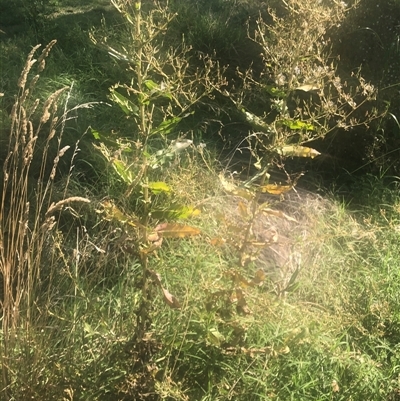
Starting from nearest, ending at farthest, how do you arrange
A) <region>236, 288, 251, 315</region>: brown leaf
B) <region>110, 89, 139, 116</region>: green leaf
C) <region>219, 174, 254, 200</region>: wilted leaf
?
<region>110, 89, 139, 116</region>: green leaf, <region>219, 174, 254, 200</region>: wilted leaf, <region>236, 288, 251, 315</region>: brown leaf

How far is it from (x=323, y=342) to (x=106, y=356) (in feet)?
3.19

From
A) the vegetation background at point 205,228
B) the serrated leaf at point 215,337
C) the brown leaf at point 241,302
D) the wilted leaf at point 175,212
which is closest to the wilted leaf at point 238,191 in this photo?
the vegetation background at point 205,228

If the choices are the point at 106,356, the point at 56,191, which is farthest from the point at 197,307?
the point at 56,191

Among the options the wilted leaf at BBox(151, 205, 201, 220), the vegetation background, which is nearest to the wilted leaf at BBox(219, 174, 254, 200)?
the vegetation background

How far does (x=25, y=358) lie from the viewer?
2.42 meters

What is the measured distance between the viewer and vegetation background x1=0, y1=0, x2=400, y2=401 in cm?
232

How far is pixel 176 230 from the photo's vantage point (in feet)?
7.54

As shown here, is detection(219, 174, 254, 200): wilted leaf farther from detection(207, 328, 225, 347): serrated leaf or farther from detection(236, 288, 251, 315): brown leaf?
detection(207, 328, 225, 347): serrated leaf

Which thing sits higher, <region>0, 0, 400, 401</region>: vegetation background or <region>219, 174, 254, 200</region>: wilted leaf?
<region>219, 174, 254, 200</region>: wilted leaf

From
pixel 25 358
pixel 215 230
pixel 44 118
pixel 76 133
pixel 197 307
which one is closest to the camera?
pixel 44 118

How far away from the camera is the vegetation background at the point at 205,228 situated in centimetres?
232

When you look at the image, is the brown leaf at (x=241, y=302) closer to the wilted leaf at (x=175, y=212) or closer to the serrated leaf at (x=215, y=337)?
the serrated leaf at (x=215, y=337)

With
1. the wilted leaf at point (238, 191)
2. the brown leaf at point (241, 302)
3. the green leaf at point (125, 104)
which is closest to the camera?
the green leaf at point (125, 104)

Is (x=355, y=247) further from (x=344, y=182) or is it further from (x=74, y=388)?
(x=74, y=388)
